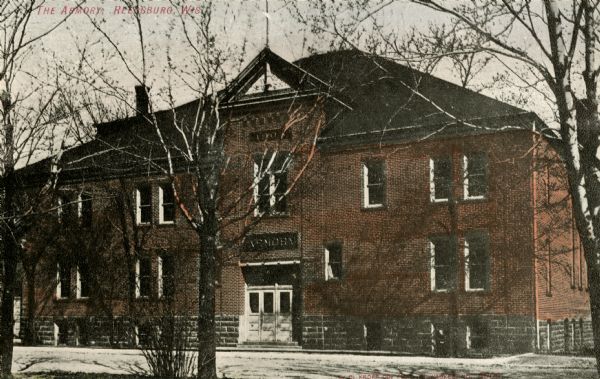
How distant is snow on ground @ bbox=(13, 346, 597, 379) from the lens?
16.8m

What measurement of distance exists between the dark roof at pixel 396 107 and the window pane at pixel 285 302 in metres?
5.49

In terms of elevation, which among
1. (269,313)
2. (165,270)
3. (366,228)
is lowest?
(269,313)

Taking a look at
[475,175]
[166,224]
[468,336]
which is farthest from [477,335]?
[166,224]

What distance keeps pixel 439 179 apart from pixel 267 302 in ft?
25.0

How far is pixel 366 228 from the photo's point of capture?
2547 cm

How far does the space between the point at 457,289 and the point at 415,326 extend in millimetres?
1717

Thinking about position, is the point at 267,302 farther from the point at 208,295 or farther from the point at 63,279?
the point at 208,295

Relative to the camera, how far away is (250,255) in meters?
27.7

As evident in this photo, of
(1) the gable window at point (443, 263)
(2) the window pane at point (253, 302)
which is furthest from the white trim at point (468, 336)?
(2) the window pane at point (253, 302)

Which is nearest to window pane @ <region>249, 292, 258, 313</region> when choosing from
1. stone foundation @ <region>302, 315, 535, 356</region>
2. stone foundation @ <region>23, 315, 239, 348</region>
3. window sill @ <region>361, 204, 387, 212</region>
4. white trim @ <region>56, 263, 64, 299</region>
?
stone foundation @ <region>23, 315, 239, 348</region>

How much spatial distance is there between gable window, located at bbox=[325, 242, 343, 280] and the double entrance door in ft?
5.85

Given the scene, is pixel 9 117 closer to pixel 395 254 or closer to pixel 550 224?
pixel 395 254

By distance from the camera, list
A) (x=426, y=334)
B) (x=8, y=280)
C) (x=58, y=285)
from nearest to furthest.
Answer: (x=8, y=280), (x=426, y=334), (x=58, y=285)

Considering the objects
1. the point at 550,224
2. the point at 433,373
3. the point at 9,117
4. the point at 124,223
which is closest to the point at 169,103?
the point at 9,117
